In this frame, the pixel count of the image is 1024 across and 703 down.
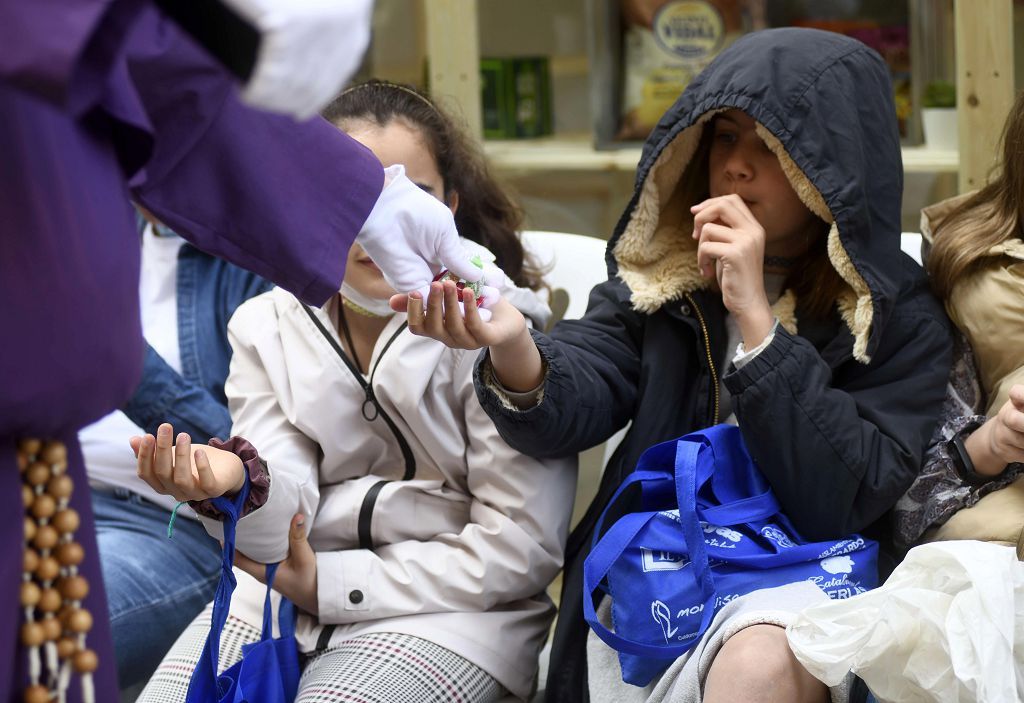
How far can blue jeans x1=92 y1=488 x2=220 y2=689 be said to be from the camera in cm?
161

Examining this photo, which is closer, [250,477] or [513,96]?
[250,477]

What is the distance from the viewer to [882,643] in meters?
1.09

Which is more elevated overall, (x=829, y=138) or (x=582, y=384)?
(x=829, y=138)

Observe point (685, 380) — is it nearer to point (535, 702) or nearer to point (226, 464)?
point (535, 702)

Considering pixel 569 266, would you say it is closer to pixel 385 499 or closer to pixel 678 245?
pixel 678 245

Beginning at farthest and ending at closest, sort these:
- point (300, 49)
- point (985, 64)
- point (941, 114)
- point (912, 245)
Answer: point (941, 114) → point (985, 64) → point (912, 245) → point (300, 49)

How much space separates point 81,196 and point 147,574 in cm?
107

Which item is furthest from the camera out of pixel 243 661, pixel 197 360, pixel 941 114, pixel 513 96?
pixel 513 96

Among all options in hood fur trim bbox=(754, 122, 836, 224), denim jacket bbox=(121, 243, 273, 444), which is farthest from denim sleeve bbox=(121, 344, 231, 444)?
hood fur trim bbox=(754, 122, 836, 224)

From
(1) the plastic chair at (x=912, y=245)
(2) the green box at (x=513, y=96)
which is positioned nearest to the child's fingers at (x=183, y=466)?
(1) the plastic chair at (x=912, y=245)

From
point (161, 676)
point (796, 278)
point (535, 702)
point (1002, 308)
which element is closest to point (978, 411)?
point (1002, 308)

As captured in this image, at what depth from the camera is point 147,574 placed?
5.46 ft

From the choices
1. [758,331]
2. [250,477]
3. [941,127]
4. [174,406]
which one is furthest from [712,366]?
[941,127]

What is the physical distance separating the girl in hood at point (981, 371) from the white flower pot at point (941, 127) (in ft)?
3.20
